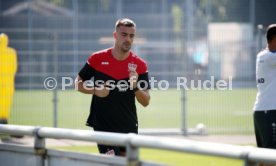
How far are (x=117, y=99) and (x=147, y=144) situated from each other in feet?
9.20

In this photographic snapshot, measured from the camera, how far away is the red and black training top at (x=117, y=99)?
24.9 feet

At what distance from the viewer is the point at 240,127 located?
60.7 ft

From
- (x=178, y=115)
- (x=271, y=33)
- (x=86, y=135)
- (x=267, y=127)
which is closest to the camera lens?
(x=86, y=135)

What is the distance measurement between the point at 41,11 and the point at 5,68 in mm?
27247

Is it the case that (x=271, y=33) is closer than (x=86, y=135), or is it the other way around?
(x=86, y=135)

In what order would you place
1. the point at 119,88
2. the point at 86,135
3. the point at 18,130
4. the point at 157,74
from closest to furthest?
the point at 86,135, the point at 18,130, the point at 119,88, the point at 157,74

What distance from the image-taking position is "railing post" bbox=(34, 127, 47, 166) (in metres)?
6.02

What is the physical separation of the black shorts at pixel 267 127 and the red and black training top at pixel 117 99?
1574 mm

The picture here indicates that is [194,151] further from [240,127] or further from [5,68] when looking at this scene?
[240,127]

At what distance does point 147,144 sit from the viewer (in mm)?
4832

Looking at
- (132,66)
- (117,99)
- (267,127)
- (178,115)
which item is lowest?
(178,115)

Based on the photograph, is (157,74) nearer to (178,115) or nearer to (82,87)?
(178,115)

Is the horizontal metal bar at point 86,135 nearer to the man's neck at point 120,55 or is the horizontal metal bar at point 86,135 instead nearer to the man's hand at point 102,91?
the man's hand at point 102,91

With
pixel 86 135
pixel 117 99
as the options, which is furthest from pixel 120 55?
pixel 86 135
